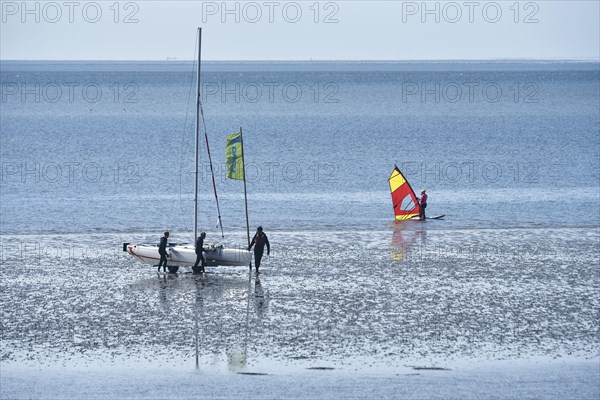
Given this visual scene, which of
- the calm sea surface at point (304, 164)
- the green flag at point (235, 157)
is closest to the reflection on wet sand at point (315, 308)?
the green flag at point (235, 157)

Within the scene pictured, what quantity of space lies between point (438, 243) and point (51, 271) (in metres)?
13.1

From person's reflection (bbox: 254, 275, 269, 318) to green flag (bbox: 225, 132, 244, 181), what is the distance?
3.69 metres

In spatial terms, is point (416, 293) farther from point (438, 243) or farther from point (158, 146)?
point (158, 146)

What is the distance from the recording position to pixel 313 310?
24141mm

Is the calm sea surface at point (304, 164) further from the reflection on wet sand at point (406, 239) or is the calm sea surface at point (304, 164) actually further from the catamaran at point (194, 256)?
the catamaran at point (194, 256)

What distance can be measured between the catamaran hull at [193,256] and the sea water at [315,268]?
420 mm

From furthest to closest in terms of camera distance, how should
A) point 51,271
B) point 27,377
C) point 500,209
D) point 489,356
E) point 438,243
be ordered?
point 500,209
point 438,243
point 51,271
point 489,356
point 27,377

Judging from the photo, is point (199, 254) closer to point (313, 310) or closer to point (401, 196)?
point (313, 310)

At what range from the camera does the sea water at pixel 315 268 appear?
20.5 m

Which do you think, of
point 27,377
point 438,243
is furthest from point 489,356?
point 438,243

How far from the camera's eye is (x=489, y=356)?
20.5m

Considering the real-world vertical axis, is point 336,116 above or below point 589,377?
above

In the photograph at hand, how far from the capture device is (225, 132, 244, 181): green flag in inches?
1144

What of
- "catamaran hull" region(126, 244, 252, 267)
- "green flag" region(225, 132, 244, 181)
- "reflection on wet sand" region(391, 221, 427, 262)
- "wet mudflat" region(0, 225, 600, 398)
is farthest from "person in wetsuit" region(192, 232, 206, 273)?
"reflection on wet sand" region(391, 221, 427, 262)
